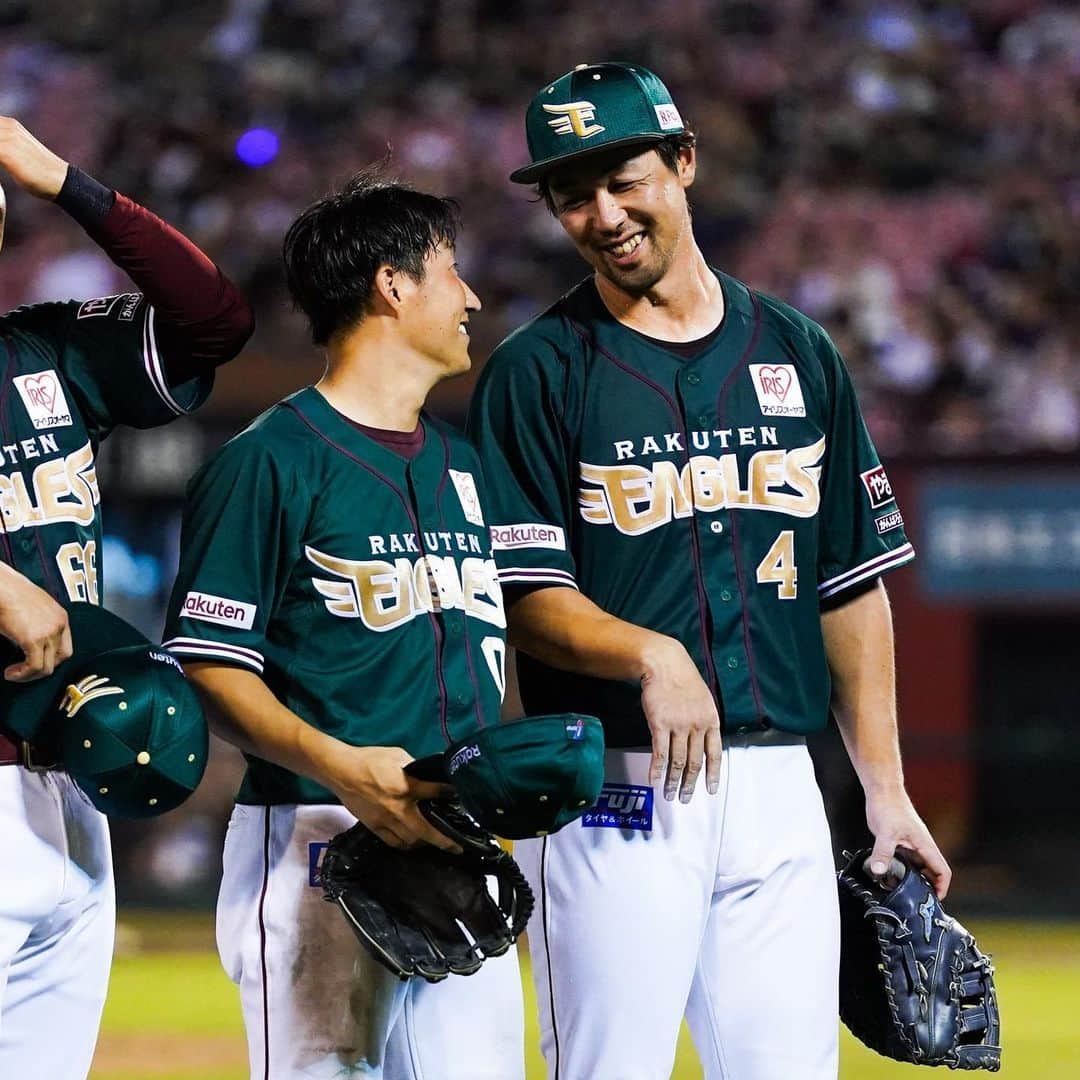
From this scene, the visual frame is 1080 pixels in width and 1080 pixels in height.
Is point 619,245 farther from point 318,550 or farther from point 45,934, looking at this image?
point 45,934

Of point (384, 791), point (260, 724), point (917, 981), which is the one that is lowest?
point (917, 981)

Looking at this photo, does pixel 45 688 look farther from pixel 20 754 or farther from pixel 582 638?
pixel 582 638

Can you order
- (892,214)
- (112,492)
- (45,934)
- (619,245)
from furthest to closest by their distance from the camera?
(892,214)
(112,492)
(619,245)
(45,934)

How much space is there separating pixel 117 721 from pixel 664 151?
4.32 feet

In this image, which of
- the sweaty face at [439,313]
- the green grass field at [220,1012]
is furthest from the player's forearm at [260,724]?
the green grass field at [220,1012]

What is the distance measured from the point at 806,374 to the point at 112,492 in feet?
20.8

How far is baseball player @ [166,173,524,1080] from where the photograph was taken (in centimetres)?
289

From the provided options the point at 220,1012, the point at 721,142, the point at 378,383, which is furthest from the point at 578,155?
the point at 721,142

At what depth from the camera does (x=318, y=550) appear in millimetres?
2967

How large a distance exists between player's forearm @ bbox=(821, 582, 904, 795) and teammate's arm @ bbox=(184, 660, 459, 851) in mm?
876

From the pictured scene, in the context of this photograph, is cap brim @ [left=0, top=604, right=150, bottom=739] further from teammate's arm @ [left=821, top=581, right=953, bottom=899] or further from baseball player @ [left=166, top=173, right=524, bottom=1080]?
teammate's arm @ [left=821, top=581, right=953, bottom=899]

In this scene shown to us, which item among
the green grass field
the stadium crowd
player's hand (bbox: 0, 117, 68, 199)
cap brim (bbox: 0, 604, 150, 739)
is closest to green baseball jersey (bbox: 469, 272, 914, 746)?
cap brim (bbox: 0, 604, 150, 739)

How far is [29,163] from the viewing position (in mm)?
2938

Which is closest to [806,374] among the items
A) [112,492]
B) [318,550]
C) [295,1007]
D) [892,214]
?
[318,550]
